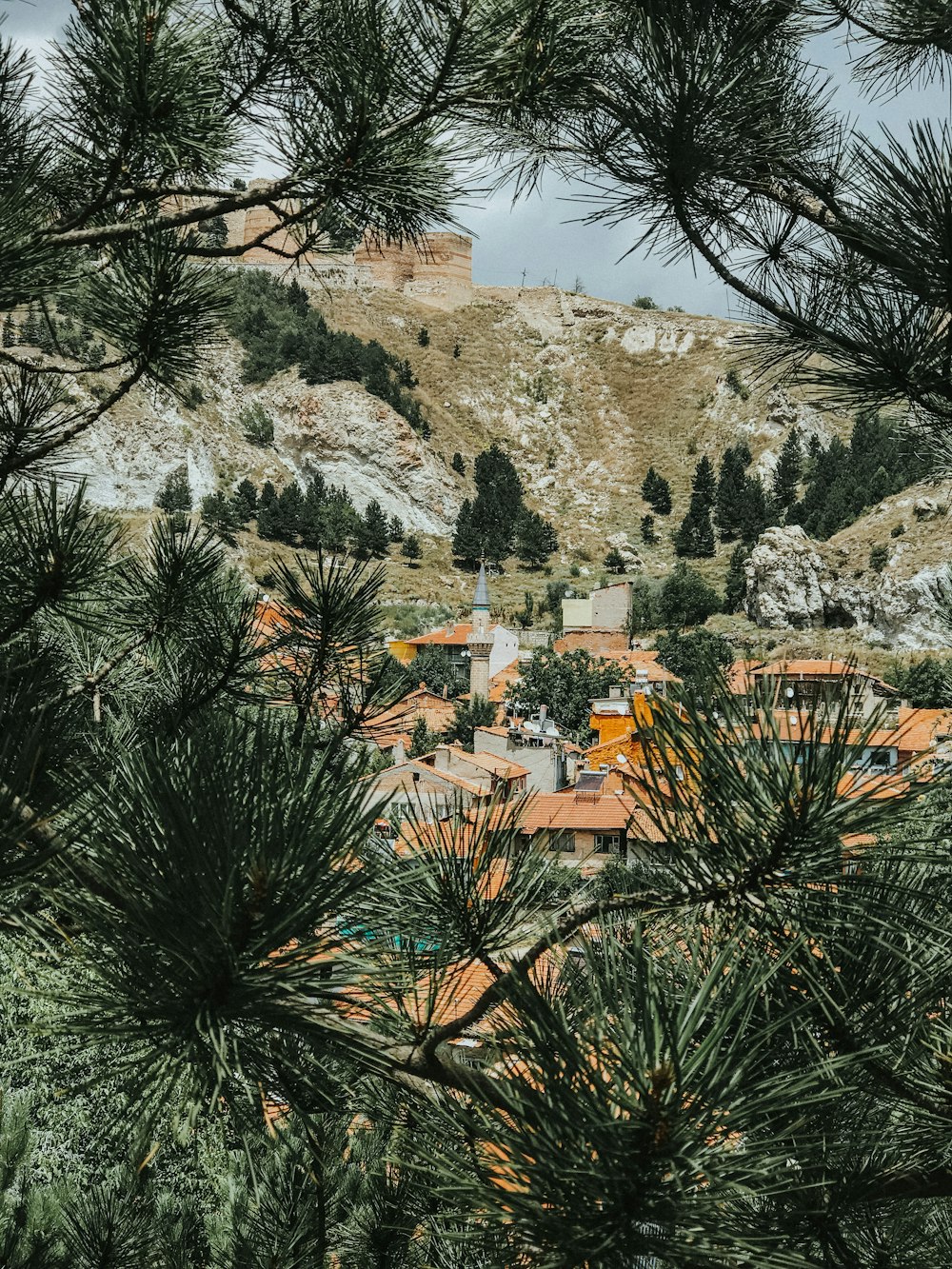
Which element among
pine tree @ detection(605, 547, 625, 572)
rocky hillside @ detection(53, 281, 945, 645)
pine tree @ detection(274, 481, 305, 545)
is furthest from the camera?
pine tree @ detection(605, 547, 625, 572)

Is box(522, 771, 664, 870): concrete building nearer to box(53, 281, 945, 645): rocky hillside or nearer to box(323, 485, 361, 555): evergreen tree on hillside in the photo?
box(53, 281, 945, 645): rocky hillside

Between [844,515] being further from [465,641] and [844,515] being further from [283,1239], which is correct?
[283,1239]

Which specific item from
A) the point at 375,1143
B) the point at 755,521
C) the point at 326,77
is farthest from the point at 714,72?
the point at 755,521

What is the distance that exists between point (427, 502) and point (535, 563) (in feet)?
16.2

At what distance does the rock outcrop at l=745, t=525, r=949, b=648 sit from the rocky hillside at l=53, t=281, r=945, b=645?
6cm

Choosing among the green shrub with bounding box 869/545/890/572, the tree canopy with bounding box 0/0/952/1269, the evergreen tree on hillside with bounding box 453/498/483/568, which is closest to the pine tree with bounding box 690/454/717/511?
the evergreen tree on hillside with bounding box 453/498/483/568

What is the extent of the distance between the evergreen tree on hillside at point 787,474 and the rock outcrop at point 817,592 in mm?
7220

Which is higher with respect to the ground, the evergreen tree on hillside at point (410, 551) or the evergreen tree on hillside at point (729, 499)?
the evergreen tree on hillside at point (729, 499)

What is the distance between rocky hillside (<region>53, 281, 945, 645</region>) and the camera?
2842cm

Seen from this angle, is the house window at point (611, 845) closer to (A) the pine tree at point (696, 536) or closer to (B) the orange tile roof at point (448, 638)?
(B) the orange tile roof at point (448, 638)

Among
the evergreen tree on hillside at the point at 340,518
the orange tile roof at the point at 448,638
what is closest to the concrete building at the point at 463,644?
the orange tile roof at the point at 448,638

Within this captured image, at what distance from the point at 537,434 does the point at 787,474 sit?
40.7 ft

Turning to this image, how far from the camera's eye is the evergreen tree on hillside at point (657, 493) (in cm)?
4153

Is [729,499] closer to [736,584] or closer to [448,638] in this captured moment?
[736,584]
